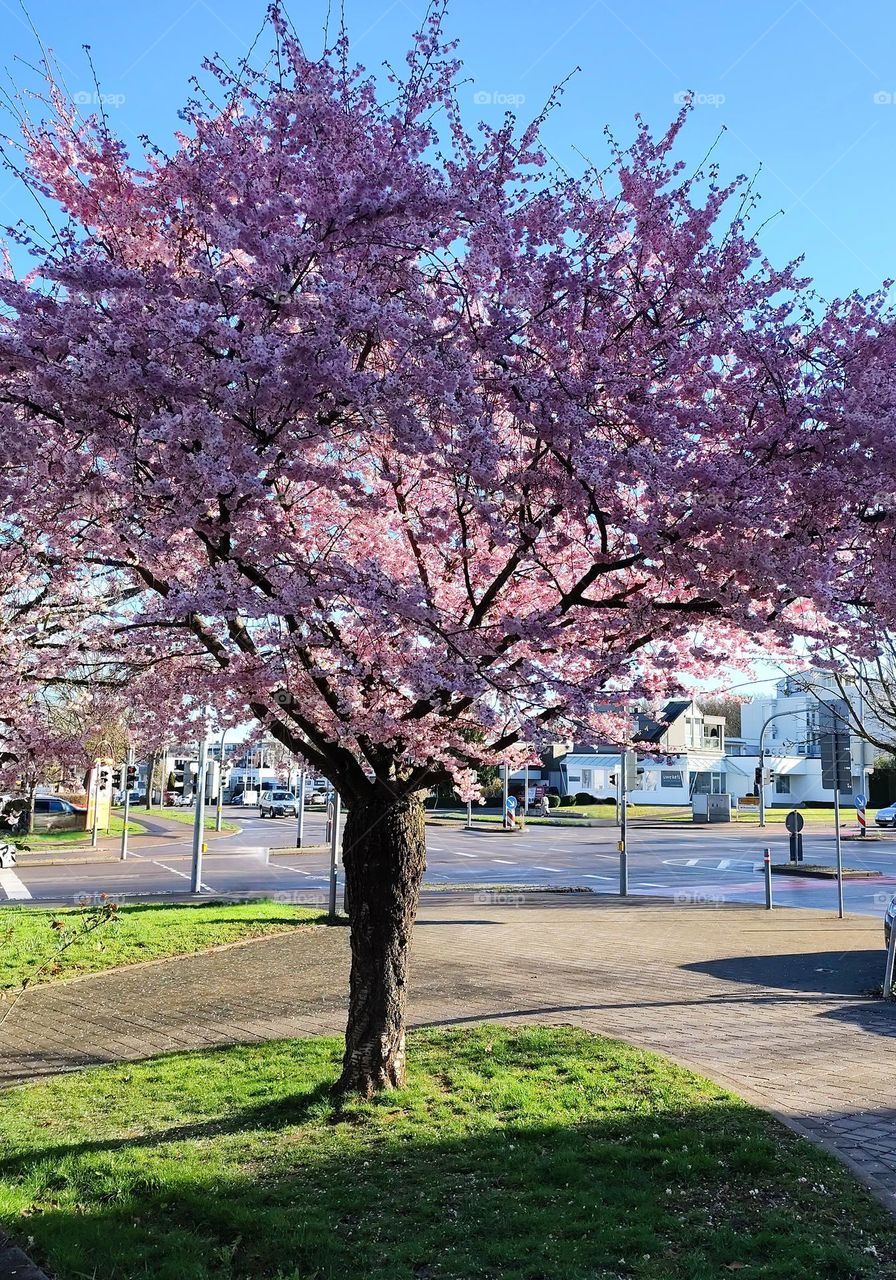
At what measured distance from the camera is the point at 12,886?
23391 mm

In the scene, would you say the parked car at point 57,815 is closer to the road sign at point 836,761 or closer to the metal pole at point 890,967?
the road sign at point 836,761

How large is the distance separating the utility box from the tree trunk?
49.8 m

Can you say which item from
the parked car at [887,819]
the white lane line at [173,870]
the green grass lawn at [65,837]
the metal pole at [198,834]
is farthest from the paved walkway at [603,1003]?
the parked car at [887,819]

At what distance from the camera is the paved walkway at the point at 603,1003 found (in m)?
7.21

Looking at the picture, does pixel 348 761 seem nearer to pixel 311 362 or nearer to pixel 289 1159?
pixel 289 1159

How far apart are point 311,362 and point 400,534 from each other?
7.87ft

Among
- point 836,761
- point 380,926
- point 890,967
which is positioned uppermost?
point 836,761

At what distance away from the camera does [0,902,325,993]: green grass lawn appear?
1185 centimetres

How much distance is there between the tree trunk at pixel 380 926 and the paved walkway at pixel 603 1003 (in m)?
2.28

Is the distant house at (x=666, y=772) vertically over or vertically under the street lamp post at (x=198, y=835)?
over

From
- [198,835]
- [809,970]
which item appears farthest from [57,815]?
[809,970]

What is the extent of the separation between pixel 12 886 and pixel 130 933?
433 inches

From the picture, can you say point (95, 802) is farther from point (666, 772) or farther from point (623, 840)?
point (666, 772)

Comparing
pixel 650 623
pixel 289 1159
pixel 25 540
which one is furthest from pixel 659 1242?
pixel 25 540
